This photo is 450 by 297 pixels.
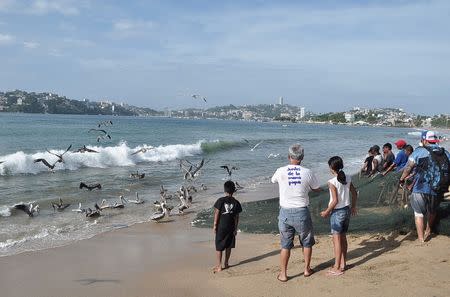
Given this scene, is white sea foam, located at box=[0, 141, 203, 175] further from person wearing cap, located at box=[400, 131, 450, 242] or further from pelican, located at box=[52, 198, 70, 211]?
person wearing cap, located at box=[400, 131, 450, 242]

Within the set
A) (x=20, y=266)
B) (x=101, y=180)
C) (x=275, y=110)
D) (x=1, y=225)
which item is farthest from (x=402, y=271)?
(x=275, y=110)

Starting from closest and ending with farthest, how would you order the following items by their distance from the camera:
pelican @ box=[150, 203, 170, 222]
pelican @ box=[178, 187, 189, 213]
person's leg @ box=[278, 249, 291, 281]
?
person's leg @ box=[278, 249, 291, 281]
pelican @ box=[150, 203, 170, 222]
pelican @ box=[178, 187, 189, 213]

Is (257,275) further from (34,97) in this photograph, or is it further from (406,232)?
(34,97)

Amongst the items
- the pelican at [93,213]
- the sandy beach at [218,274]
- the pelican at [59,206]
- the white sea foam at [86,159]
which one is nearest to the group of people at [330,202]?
the sandy beach at [218,274]

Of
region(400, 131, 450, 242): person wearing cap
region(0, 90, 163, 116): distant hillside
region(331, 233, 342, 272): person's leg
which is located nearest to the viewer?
region(331, 233, 342, 272): person's leg

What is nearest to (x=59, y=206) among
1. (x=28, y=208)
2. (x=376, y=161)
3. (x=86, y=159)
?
(x=28, y=208)

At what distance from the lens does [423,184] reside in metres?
7.16

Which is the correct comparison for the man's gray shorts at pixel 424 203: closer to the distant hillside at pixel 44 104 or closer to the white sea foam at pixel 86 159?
the white sea foam at pixel 86 159

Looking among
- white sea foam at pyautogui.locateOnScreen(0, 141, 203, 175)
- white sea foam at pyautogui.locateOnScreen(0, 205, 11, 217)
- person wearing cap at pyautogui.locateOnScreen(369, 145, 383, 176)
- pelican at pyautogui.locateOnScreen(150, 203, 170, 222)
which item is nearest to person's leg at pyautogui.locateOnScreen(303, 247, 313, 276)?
pelican at pyautogui.locateOnScreen(150, 203, 170, 222)

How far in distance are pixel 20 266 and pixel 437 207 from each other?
261 inches

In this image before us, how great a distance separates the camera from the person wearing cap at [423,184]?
280 inches

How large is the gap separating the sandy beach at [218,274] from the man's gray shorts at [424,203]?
0.49m

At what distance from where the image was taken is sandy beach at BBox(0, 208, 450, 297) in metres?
5.88

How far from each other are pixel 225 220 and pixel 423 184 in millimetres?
3036
